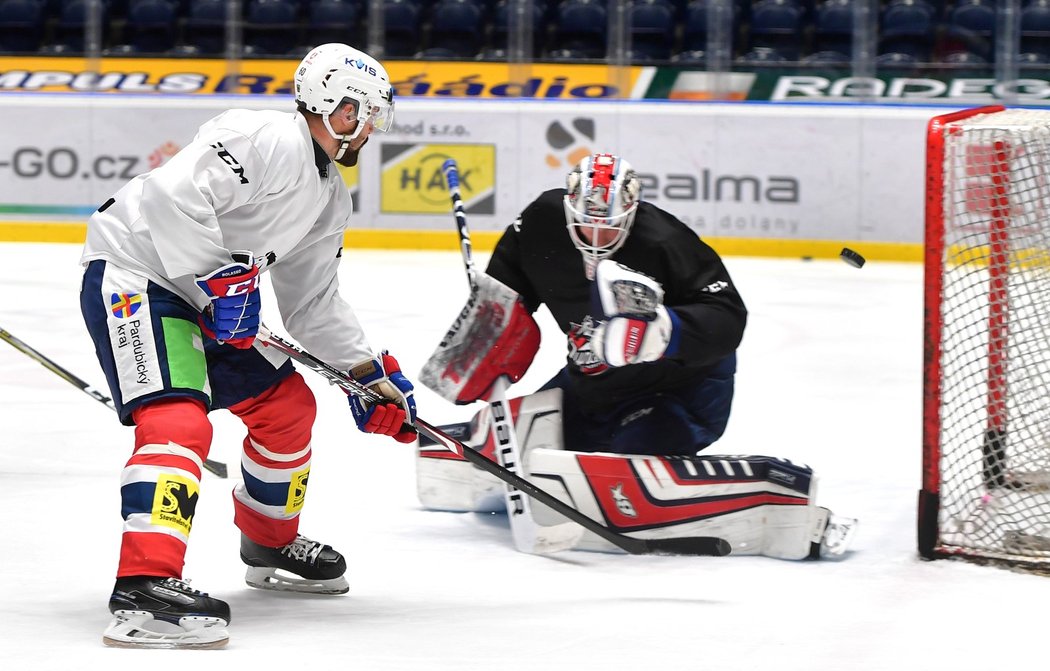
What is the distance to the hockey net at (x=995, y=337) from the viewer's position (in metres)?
3.10

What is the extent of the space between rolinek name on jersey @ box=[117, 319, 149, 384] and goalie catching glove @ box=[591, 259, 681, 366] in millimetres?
944

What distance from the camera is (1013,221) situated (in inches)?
130

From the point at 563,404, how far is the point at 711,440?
0.36 metres

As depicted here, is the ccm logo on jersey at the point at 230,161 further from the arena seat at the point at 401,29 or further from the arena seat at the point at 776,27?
the arena seat at the point at 776,27

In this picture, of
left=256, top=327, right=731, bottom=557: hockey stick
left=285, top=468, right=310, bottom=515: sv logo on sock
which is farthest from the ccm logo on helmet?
left=285, top=468, right=310, bottom=515: sv logo on sock

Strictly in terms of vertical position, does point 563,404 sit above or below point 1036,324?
below

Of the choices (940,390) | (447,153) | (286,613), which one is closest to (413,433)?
(286,613)

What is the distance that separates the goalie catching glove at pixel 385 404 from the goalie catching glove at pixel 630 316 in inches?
16.4

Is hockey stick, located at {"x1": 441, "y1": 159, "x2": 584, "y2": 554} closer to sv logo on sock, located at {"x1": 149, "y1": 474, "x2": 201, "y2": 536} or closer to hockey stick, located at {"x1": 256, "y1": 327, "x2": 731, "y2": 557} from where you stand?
hockey stick, located at {"x1": 256, "y1": 327, "x2": 731, "y2": 557}

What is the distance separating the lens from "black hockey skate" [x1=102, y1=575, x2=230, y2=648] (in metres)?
2.32

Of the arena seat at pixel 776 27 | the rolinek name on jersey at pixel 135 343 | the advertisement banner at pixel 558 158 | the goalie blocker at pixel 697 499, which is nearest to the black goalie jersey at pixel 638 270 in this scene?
the goalie blocker at pixel 697 499

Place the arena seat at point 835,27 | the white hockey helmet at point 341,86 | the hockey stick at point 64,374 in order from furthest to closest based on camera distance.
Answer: the arena seat at point 835,27 < the hockey stick at point 64,374 < the white hockey helmet at point 341,86

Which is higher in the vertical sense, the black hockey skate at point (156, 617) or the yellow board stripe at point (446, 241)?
the black hockey skate at point (156, 617)

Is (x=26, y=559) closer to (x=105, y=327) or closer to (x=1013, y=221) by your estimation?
(x=105, y=327)
